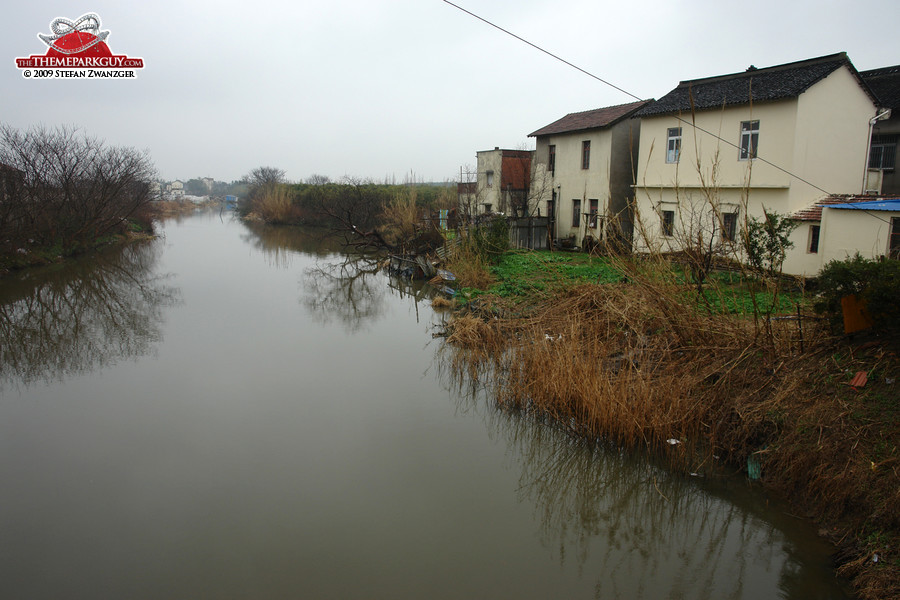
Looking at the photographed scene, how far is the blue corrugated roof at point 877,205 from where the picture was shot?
11.7 m

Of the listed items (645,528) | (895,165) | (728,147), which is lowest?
(645,528)

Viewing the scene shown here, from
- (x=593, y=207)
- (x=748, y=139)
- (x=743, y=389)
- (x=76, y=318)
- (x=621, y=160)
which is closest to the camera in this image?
(x=743, y=389)

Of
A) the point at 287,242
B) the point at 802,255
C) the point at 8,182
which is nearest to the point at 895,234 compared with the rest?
the point at 802,255

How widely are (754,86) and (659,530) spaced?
13.9 m

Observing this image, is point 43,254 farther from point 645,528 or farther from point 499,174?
point 645,528

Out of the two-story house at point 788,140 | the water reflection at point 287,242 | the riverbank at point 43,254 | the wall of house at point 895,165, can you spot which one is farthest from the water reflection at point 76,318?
the wall of house at point 895,165

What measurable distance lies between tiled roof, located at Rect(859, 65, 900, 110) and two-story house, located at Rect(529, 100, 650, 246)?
6759mm

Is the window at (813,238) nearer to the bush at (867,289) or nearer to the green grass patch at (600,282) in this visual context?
the green grass patch at (600,282)

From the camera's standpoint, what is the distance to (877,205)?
11953 mm

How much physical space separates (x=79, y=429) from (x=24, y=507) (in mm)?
1918

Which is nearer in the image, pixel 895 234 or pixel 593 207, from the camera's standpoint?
pixel 895 234

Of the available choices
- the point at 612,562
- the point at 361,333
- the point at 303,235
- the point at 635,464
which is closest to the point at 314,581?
the point at 612,562

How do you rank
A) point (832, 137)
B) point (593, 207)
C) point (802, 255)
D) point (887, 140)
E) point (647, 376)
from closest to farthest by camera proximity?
point (647, 376), point (802, 255), point (832, 137), point (887, 140), point (593, 207)

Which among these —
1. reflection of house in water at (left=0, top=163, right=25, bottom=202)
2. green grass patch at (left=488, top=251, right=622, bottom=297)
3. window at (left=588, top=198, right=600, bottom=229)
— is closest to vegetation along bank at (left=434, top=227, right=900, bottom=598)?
green grass patch at (left=488, top=251, right=622, bottom=297)
